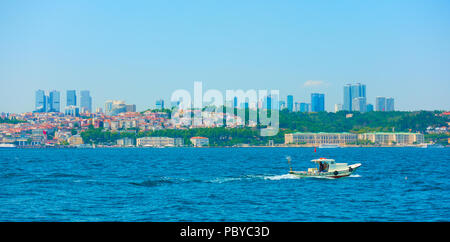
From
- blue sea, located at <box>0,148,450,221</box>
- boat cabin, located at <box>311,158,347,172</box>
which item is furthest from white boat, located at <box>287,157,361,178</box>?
blue sea, located at <box>0,148,450,221</box>

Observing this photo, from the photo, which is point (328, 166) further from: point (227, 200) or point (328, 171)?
point (227, 200)

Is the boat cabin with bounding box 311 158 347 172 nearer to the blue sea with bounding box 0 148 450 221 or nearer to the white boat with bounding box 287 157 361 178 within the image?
the white boat with bounding box 287 157 361 178

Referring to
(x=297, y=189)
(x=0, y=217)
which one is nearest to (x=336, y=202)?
(x=297, y=189)

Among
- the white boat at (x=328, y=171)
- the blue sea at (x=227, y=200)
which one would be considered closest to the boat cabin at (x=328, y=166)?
the white boat at (x=328, y=171)

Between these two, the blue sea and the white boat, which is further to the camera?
the white boat

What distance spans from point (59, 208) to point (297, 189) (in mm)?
15371

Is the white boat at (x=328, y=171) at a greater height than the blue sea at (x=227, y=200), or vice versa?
the white boat at (x=328, y=171)

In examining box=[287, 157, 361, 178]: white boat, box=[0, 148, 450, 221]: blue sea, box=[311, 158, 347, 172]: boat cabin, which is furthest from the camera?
box=[311, 158, 347, 172]: boat cabin

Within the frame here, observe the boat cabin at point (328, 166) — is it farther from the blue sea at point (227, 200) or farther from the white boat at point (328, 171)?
the blue sea at point (227, 200)

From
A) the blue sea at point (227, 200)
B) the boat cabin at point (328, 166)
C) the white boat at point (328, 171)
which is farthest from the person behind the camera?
the boat cabin at point (328, 166)

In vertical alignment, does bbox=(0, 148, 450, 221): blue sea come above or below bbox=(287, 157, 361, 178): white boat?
below
